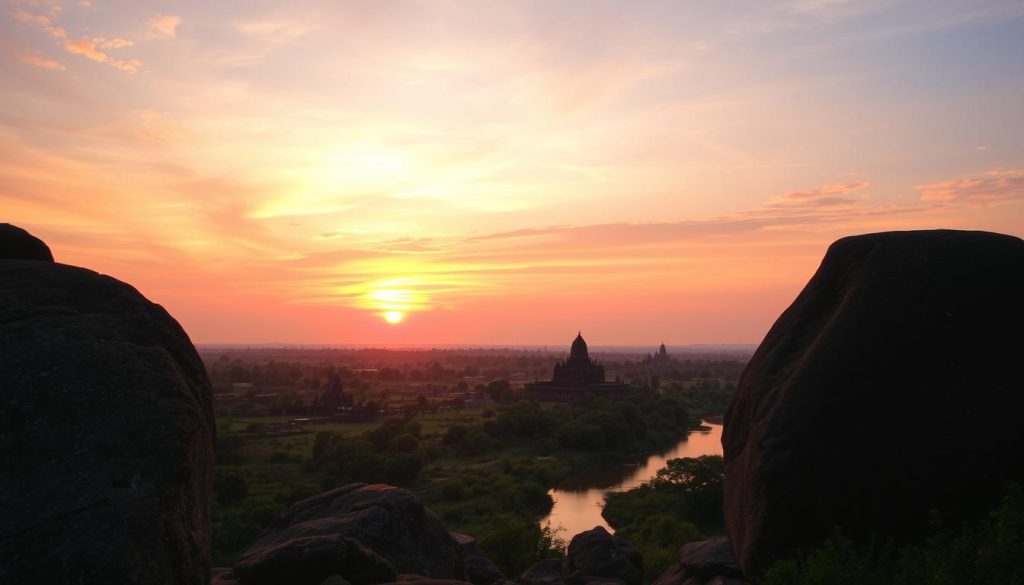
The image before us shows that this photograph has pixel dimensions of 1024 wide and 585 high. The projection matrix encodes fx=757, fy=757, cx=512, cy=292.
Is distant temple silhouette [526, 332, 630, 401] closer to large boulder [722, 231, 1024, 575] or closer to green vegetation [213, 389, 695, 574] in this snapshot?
green vegetation [213, 389, 695, 574]

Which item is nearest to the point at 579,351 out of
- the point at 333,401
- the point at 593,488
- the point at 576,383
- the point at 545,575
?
the point at 576,383

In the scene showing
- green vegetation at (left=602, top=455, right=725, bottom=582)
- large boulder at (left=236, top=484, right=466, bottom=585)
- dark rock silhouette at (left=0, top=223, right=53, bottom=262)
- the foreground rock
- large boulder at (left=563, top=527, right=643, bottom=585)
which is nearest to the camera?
dark rock silhouette at (left=0, top=223, right=53, bottom=262)

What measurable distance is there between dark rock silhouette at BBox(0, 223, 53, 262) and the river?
23.9 meters

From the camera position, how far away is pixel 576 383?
293ft

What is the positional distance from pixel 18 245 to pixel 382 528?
6134mm

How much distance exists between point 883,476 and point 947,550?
111 centimetres

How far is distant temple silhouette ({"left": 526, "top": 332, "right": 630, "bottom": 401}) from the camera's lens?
289ft

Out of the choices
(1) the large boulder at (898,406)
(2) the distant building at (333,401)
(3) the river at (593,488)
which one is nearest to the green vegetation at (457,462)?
(3) the river at (593,488)

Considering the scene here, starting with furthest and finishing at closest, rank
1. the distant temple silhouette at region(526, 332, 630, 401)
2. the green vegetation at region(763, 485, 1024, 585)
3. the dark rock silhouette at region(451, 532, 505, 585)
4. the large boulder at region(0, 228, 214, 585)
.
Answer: the distant temple silhouette at region(526, 332, 630, 401) < the dark rock silhouette at region(451, 532, 505, 585) < the green vegetation at region(763, 485, 1024, 585) < the large boulder at region(0, 228, 214, 585)

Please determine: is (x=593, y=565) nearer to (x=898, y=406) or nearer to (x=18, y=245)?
(x=898, y=406)

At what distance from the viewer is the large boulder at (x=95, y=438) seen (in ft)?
18.6

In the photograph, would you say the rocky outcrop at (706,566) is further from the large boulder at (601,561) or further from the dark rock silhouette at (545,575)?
the dark rock silhouette at (545,575)

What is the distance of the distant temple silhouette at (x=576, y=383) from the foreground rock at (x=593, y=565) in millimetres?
69815

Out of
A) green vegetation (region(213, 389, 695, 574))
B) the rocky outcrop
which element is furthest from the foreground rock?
green vegetation (region(213, 389, 695, 574))
